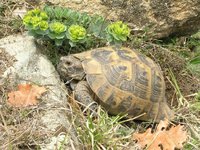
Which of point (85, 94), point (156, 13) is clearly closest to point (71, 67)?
point (85, 94)

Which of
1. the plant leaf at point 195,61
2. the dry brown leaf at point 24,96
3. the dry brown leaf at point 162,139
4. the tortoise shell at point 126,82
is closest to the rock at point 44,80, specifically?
the dry brown leaf at point 24,96

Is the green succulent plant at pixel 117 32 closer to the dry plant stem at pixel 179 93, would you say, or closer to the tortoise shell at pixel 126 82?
the tortoise shell at pixel 126 82

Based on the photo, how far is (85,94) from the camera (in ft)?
13.3

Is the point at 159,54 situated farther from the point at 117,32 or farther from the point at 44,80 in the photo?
the point at 44,80

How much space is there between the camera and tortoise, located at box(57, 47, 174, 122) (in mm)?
4039

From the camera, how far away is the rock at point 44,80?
338 cm

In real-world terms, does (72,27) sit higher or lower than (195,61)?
higher

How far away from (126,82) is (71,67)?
1.48ft

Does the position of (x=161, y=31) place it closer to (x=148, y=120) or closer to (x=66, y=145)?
(x=148, y=120)

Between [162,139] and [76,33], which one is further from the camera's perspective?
[76,33]

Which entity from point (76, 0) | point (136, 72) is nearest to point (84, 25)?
point (76, 0)

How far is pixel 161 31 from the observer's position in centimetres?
496

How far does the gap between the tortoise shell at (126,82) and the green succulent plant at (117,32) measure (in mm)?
98

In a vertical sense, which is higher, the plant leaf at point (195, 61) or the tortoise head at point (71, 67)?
the tortoise head at point (71, 67)
